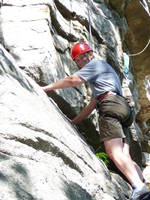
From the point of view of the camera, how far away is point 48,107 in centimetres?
497

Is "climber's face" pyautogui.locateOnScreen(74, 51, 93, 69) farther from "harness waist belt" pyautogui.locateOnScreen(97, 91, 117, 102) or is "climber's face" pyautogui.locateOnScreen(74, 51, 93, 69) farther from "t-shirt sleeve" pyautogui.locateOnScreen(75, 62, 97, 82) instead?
"harness waist belt" pyautogui.locateOnScreen(97, 91, 117, 102)

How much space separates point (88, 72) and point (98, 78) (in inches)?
6.9

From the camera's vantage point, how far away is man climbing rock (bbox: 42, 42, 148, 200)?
5250mm

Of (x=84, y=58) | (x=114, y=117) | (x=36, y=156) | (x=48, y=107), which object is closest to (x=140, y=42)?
(x=84, y=58)

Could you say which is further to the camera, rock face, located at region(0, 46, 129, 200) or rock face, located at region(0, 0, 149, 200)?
rock face, located at region(0, 0, 149, 200)

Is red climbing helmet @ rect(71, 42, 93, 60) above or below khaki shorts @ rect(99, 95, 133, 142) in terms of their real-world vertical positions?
above

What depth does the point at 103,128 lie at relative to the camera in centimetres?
545

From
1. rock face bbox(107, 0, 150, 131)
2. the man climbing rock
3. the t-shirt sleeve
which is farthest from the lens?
rock face bbox(107, 0, 150, 131)

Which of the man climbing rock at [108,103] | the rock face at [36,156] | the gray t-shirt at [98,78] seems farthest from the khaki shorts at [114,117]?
the rock face at [36,156]

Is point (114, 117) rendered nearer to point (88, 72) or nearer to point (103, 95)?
point (103, 95)

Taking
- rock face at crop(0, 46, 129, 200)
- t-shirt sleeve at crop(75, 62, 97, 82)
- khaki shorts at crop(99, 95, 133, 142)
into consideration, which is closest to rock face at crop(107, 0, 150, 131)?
t-shirt sleeve at crop(75, 62, 97, 82)

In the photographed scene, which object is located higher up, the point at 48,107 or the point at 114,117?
the point at 48,107

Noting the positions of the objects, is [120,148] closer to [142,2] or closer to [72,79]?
[72,79]

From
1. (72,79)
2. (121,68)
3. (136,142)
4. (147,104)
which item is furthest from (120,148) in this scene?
(147,104)
